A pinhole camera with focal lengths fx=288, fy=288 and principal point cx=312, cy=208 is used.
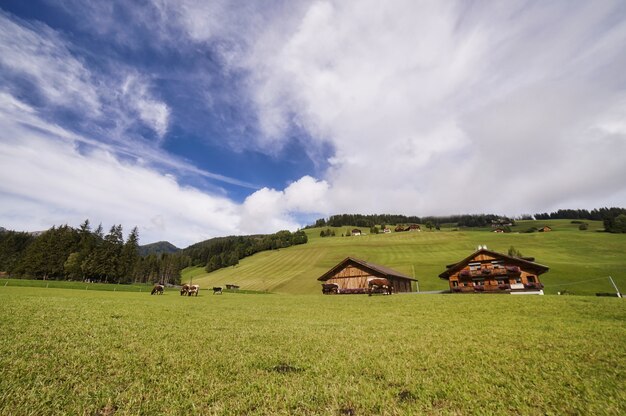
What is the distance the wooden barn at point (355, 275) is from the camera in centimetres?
5606

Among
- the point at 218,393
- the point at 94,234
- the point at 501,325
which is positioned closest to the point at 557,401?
the point at 218,393

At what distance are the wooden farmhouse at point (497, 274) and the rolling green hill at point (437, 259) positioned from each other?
11758 millimetres

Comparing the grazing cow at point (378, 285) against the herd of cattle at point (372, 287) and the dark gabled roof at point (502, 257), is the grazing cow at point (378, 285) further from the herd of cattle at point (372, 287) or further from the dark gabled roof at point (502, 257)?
the dark gabled roof at point (502, 257)

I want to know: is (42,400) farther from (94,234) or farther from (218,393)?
(94,234)

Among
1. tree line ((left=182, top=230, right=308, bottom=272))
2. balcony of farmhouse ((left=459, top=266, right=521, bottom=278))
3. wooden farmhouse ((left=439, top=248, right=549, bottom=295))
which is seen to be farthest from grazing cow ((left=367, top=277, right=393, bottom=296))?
tree line ((left=182, top=230, right=308, bottom=272))

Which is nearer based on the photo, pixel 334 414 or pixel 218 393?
pixel 334 414

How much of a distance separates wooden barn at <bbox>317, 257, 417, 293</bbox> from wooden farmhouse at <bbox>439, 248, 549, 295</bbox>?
11.1 meters

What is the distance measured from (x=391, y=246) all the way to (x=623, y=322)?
115118 mm

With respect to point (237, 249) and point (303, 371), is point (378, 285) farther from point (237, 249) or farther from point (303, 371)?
point (237, 249)

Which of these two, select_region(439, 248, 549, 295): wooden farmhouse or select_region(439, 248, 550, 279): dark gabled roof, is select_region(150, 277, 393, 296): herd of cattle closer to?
select_region(439, 248, 550, 279): dark gabled roof

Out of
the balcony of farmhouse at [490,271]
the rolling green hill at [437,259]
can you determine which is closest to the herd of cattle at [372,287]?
the balcony of farmhouse at [490,271]

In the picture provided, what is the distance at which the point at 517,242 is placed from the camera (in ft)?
373

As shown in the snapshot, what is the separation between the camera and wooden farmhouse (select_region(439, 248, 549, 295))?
156ft

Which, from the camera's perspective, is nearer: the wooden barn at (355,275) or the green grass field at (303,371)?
the green grass field at (303,371)
